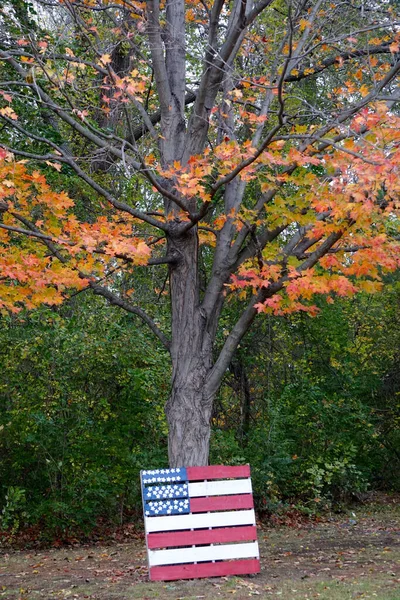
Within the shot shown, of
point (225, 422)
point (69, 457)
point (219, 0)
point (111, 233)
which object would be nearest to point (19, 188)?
point (111, 233)

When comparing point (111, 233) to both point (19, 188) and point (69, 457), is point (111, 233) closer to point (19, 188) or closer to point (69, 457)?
point (19, 188)

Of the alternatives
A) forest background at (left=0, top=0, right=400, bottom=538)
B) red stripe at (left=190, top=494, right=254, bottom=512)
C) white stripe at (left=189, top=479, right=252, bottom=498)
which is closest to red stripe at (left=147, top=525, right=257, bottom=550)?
red stripe at (left=190, top=494, right=254, bottom=512)

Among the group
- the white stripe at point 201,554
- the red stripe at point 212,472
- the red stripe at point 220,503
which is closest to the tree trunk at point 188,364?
the red stripe at point 212,472

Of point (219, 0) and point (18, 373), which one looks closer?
point (219, 0)

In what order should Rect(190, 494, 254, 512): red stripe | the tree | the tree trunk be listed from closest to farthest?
1. the tree
2. Rect(190, 494, 254, 512): red stripe
3. the tree trunk

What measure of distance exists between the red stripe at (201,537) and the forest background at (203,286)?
121cm

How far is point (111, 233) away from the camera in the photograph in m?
7.57

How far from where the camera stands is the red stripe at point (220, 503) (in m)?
7.20

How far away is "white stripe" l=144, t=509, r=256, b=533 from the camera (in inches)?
278

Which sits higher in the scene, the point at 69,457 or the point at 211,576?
the point at 69,457

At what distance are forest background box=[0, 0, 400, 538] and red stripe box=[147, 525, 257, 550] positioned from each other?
47.7 inches

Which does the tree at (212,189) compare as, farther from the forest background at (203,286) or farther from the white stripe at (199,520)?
the white stripe at (199,520)

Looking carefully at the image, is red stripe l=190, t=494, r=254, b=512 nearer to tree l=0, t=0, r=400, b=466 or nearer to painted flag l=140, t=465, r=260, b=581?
painted flag l=140, t=465, r=260, b=581

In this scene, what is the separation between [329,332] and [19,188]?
8298mm
